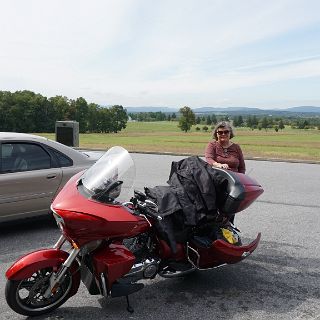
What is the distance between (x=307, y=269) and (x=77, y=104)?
86.9 meters

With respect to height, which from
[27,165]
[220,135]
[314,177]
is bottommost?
[314,177]

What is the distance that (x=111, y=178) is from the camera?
3.40 metres

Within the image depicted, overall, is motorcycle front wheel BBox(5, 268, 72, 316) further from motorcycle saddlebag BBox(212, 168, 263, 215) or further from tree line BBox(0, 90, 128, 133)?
tree line BBox(0, 90, 128, 133)

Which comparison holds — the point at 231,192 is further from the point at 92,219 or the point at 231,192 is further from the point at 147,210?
the point at 92,219

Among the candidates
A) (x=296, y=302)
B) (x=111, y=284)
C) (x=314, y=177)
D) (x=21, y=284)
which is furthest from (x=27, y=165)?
(x=314, y=177)

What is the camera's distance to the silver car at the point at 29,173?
5.39 meters

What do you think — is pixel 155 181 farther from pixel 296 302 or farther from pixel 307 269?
pixel 296 302

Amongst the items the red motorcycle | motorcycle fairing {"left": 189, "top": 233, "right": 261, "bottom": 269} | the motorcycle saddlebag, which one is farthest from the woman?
motorcycle fairing {"left": 189, "top": 233, "right": 261, "bottom": 269}

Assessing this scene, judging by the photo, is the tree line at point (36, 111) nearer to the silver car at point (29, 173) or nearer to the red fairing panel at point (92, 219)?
the silver car at point (29, 173)

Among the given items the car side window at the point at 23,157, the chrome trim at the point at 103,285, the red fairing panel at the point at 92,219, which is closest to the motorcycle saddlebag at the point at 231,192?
the red fairing panel at the point at 92,219

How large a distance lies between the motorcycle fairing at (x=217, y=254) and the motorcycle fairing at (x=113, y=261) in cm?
77

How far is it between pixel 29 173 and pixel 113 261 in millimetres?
2737

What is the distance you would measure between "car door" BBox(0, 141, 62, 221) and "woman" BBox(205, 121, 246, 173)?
7.34ft

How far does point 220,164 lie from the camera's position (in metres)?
4.78
